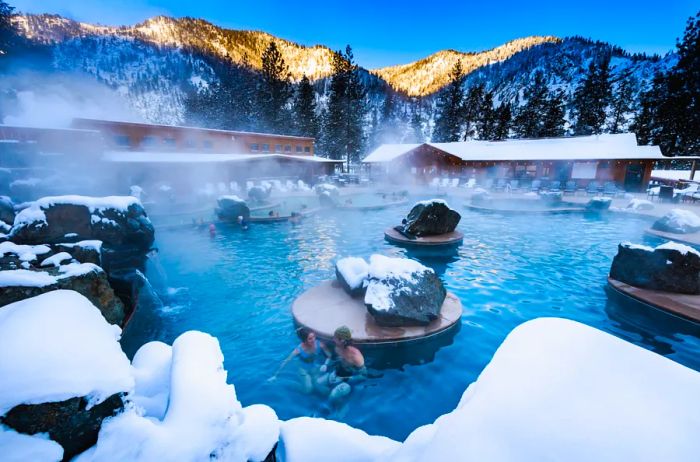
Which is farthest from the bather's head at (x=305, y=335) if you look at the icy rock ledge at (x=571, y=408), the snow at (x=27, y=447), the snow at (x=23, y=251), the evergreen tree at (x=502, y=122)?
the evergreen tree at (x=502, y=122)

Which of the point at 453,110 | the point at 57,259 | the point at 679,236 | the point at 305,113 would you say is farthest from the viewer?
the point at 453,110

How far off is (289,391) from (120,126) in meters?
31.2

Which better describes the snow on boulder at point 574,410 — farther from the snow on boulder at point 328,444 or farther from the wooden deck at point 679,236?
the wooden deck at point 679,236

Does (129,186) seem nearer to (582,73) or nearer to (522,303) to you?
(522,303)

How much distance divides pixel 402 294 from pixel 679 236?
15.1 meters

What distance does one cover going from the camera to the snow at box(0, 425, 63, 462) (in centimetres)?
164

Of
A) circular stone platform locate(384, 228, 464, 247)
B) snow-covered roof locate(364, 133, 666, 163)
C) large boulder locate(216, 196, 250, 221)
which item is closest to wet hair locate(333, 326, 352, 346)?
circular stone platform locate(384, 228, 464, 247)

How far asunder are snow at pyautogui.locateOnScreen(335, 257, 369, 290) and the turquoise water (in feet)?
5.70

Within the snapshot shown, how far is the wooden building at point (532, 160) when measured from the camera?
27.8 m

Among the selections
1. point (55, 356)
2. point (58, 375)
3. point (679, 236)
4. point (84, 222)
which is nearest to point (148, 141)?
point (84, 222)

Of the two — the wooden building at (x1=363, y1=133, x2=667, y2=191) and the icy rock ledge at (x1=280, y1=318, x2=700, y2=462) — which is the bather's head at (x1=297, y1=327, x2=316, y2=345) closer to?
the icy rock ledge at (x1=280, y1=318, x2=700, y2=462)

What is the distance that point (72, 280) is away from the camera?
5.28 m

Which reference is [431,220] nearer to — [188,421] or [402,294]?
[402,294]

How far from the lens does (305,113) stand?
1929 inches
